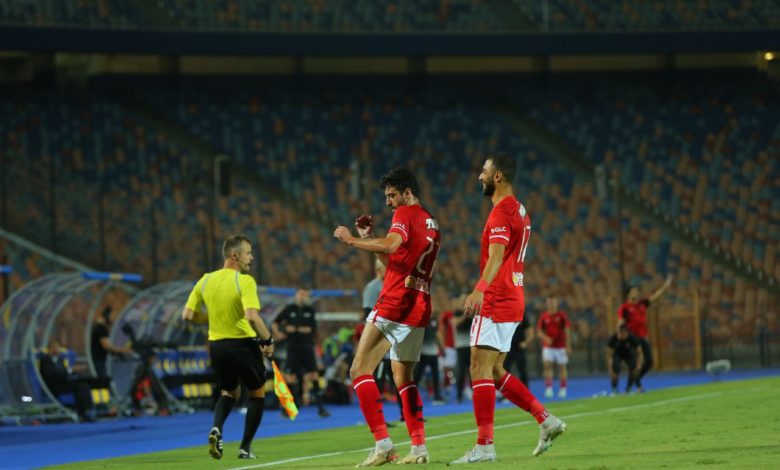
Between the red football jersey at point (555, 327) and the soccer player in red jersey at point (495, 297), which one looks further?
the red football jersey at point (555, 327)

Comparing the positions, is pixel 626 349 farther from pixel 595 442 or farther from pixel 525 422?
pixel 595 442

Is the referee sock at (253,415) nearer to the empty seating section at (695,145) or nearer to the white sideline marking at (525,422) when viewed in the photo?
the white sideline marking at (525,422)

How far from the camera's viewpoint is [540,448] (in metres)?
12.0

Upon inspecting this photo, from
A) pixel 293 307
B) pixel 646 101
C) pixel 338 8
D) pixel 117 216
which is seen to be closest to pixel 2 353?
pixel 293 307

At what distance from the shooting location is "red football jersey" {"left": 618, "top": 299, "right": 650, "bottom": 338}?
27047 mm

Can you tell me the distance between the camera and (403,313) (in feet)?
38.9

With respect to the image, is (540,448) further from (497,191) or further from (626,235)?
(626,235)

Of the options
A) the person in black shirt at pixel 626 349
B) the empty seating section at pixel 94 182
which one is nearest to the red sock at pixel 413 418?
the person in black shirt at pixel 626 349

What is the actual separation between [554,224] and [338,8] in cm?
1138

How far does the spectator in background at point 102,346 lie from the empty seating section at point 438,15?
22.8 meters

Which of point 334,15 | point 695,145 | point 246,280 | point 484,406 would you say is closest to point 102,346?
point 246,280

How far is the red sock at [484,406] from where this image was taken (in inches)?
453

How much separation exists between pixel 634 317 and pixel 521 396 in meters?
15.6

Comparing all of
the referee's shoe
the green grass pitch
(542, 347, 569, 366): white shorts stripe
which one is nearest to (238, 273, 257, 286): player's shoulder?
the referee's shoe
